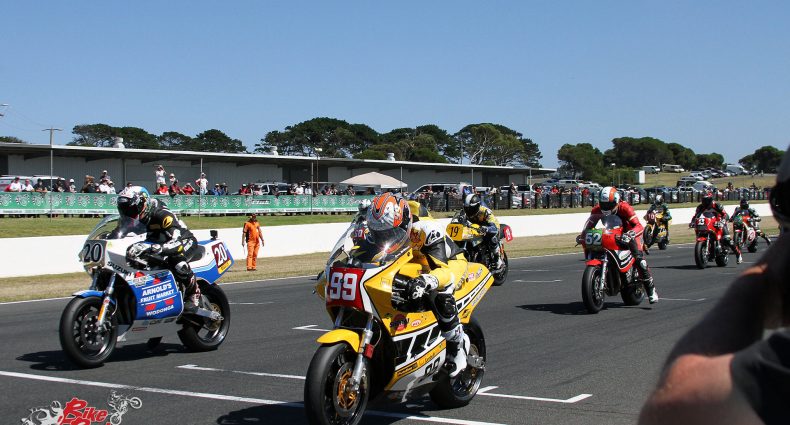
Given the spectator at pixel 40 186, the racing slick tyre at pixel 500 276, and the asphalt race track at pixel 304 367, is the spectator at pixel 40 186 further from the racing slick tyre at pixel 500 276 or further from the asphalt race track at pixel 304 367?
the racing slick tyre at pixel 500 276

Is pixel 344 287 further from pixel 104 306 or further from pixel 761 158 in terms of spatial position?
pixel 761 158

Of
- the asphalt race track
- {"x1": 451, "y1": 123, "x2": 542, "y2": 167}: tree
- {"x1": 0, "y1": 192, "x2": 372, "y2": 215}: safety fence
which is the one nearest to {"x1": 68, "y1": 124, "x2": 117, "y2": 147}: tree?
{"x1": 451, "y1": 123, "x2": 542, "y2": 167}: tree

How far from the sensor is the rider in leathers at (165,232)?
32.5 ft

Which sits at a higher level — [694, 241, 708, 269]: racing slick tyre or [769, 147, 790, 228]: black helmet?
[769, 147, 790, 228]: black helmet

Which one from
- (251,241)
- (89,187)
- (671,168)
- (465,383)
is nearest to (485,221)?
(251,241)

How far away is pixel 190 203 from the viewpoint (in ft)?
115

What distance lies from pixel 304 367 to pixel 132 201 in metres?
2.84

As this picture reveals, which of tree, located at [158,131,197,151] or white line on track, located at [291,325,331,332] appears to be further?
tree, located at [158,131,197,151]

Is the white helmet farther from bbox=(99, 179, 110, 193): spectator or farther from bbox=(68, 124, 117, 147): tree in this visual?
bbox=(68, 124, 117, 147): tree

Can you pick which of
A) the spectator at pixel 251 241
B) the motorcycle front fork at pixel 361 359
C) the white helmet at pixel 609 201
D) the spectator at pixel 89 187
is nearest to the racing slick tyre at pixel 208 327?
the motorcycle front fork at pixel 361 359

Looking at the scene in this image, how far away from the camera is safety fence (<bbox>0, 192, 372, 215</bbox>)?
30.6m

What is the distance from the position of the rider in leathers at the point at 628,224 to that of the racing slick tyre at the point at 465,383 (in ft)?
21.7

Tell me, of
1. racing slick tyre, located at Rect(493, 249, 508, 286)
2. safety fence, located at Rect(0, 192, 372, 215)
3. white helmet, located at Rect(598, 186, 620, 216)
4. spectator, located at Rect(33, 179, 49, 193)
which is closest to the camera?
white helmet, located at Rect(598, 186, 620, 216)

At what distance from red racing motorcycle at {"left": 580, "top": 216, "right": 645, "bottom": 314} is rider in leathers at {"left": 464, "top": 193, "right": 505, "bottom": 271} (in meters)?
4.13
